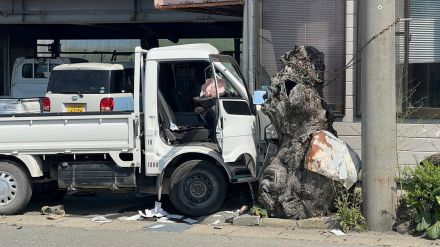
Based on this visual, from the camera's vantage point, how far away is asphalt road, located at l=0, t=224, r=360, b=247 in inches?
304

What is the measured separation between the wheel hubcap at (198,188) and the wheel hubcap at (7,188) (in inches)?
108

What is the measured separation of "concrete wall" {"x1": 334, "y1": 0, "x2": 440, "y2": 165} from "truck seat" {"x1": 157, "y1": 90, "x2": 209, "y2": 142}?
7.72ft

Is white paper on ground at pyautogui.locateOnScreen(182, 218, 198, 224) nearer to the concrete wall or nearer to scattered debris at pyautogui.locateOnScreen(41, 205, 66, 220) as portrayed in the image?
scattered debris at pyautogui.locateOnScreen(41, 205, 66, 220)

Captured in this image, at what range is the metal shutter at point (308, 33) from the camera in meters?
10.1

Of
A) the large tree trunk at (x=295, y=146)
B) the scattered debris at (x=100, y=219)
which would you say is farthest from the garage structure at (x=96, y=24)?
the scattered debris at (x=100, y=219)

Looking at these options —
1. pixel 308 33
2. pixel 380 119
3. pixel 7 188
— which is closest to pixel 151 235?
pixel 7 188

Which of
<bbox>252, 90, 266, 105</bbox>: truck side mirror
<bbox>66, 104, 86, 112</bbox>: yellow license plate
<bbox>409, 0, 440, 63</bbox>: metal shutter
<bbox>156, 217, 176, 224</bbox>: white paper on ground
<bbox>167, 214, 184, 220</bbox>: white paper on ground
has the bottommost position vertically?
<bbox>156, 217, 176, 224</bbox>: white paper on ground

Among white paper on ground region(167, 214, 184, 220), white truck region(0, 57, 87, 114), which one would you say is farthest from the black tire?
white truck region(0, 57, 87, 114)

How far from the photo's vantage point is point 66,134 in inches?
366

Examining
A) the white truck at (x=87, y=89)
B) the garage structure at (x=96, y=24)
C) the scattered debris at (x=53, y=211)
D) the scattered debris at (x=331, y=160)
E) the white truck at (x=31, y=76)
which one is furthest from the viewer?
the white truck at (x=31, y=76)

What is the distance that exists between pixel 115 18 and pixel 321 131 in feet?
37.9

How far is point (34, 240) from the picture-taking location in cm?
797

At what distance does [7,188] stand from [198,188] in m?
3.02

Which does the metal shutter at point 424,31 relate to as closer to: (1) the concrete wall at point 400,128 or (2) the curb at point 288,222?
(1) the concrete wall at point 400,128
